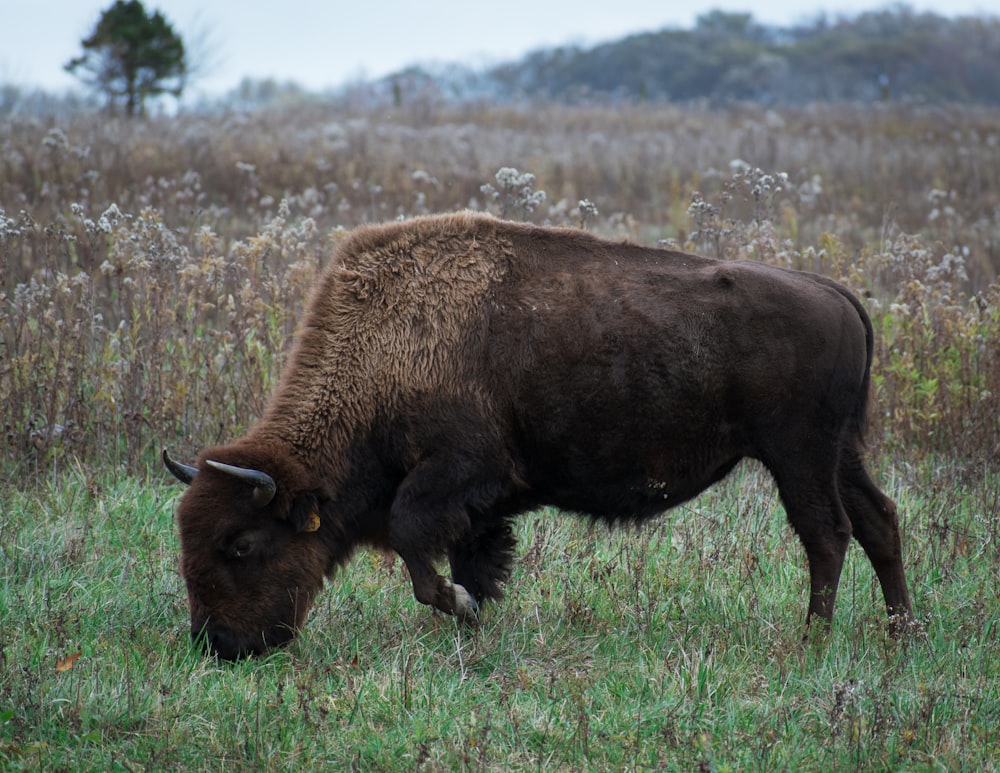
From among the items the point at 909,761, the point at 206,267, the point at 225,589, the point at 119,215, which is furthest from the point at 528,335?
the point at 119,215

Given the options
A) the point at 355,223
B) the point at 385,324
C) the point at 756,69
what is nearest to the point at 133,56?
the point at 355,223

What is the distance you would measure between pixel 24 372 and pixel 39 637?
270cm

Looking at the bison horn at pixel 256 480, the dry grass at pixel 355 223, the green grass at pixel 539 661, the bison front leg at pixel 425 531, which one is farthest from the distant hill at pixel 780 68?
the bison horn at pixel 256 480

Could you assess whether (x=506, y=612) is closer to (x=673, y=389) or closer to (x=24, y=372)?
(x=673, y=389)

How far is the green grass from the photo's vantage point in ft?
11.7

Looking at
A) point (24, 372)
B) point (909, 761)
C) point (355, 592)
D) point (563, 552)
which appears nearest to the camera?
point (909, 761)

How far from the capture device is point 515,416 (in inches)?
182

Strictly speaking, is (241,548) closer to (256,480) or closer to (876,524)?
(256,480)

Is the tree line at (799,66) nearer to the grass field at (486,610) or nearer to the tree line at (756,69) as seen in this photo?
the tree line at (756,69)

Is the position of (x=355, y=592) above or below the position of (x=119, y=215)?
below

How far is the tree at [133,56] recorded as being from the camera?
17594 millimetres

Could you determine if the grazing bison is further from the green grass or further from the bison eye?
the green grass

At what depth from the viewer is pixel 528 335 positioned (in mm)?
4605

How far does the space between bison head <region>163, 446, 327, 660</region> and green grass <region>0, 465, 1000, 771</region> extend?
14 cm
